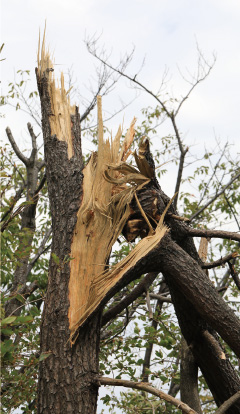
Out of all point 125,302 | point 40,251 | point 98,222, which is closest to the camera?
point 98,222

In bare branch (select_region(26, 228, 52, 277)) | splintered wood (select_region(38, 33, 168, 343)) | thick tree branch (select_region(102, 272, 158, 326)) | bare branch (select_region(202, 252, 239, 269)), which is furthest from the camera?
bare branch (select_region(26, 228, 52, 277))

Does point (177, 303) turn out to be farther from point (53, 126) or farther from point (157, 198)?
point (53, 126)

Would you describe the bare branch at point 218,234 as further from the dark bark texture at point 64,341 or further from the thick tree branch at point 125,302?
the dark bark texture at point 64,341

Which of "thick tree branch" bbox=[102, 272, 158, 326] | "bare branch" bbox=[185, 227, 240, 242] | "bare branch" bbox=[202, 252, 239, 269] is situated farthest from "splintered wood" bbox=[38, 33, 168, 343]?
"thick tree branch" bbox=[102, 272, 158, 326]

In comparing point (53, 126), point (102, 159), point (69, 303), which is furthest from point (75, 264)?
point (53, 126)

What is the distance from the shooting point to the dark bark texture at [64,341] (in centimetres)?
350

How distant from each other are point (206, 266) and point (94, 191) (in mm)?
1210

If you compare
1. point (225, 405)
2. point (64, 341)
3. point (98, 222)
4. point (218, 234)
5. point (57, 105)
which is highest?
point (57, 105)

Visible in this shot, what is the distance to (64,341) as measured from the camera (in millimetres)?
3650

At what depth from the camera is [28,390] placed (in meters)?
5.04

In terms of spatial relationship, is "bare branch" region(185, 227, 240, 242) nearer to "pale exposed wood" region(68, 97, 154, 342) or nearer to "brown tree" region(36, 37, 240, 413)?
"brown tree" region(36, 37, 240, 413)

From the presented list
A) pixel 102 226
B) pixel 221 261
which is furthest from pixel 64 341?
pixel 221 261

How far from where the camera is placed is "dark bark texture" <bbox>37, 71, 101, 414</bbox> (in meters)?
3.50

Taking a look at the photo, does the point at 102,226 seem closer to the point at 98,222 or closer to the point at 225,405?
the point at 98,222
